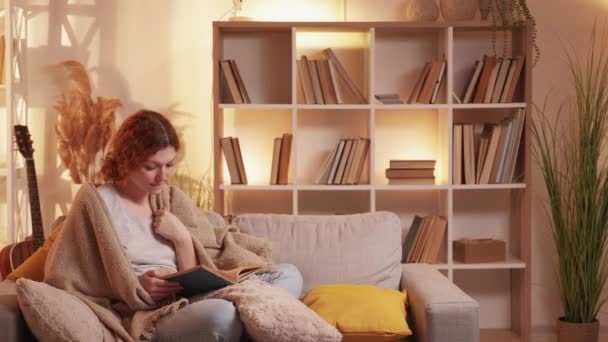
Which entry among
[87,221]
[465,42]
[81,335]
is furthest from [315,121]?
[81,335]

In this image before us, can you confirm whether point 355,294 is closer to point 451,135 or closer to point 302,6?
point 451,135

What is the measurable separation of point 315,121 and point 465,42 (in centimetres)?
89

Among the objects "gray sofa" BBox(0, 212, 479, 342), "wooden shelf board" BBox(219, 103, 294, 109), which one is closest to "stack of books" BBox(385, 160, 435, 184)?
"wooden shelf board" BBox(219, 103, 294, 109)

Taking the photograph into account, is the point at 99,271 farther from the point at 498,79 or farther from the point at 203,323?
the point at 498,79

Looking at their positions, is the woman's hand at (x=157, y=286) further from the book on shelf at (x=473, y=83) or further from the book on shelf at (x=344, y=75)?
the book on shelf at (x=473, y=83)

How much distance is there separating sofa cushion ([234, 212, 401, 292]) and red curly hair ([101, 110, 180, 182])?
1.91 feet

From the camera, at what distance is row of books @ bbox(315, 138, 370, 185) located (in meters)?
4.51

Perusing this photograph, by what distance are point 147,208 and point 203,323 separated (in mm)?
650

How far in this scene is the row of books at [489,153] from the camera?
14.7ft

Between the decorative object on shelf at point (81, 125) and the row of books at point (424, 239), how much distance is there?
1651 mm

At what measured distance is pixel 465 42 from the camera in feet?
15.6

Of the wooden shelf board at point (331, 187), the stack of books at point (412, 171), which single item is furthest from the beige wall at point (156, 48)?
the stack of books at point (412, 171)

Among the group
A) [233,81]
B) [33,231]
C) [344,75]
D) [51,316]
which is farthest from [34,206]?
[51,316]

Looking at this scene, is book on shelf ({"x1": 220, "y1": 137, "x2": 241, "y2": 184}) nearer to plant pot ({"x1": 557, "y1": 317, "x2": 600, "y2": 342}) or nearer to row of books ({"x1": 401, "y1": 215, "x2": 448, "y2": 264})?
row of books ({"x1": 401, "y1": 215, "x2": 448, "y2": 264})
